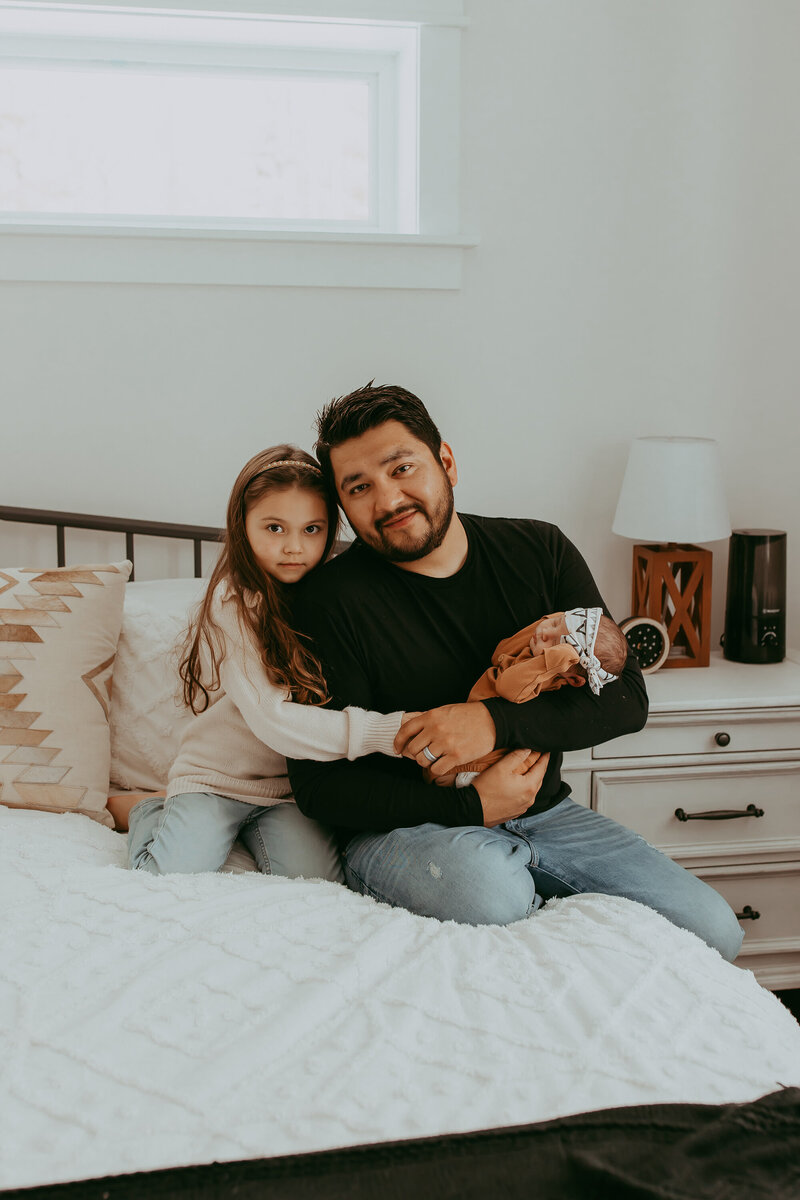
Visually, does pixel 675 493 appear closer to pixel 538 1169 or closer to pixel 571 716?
pixel 571 716

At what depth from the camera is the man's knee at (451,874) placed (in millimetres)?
1290

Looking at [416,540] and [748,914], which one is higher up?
[416,540]

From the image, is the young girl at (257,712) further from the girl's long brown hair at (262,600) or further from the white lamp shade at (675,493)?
the white lamp shade at (675,493)

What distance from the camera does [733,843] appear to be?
6.63 feet

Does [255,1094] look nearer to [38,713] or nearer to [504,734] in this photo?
[504,734]

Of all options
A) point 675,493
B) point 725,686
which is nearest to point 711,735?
point 725,686

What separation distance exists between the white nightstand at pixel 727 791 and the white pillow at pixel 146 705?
0.81m

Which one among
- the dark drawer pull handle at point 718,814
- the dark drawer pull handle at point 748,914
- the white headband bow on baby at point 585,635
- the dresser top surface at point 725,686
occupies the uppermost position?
the white headband bow on baby at point 585,635

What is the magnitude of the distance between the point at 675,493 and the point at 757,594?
1.03 feet

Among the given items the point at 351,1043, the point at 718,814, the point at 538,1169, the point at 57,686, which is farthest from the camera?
the point at 718,814

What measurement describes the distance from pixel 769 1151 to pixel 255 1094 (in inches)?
16.7

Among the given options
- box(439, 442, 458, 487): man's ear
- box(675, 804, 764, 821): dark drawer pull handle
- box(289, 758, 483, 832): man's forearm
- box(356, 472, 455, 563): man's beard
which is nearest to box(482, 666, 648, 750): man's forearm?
box(289, 758, 483, 832): man's forearm

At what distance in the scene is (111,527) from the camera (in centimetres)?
206

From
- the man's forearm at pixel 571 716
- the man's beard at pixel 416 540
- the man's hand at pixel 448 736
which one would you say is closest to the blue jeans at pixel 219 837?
the man's hand at pixel 448 736
